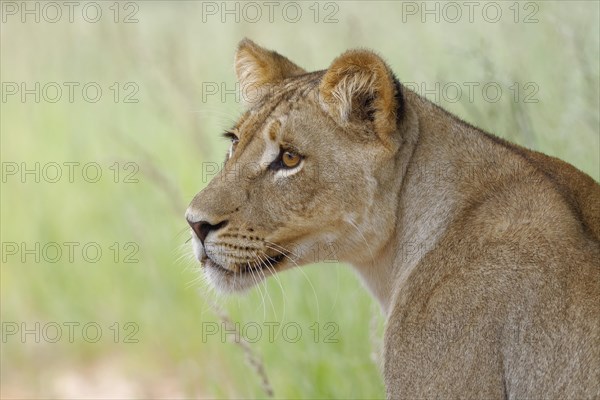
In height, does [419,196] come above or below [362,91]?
below

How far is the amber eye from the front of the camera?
448 centimetres

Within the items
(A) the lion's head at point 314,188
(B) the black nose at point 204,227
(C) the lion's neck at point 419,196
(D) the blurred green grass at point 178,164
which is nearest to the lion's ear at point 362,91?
(A) the lion's head at point 314,188

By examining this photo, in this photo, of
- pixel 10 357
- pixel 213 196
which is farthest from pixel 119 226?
pixel 213 196

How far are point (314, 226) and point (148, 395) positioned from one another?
11.6 ft

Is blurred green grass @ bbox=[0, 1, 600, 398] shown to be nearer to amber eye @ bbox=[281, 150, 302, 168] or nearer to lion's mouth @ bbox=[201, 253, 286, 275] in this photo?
lion's mouth @ bbox=[201, 253, 286, 275]

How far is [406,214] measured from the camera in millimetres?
4457

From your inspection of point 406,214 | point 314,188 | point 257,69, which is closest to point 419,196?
point 406,214

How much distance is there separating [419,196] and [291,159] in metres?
0.53

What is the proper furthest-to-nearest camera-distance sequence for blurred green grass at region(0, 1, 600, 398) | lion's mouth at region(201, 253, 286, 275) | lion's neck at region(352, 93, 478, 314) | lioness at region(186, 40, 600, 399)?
blurred green grass at region(0, 1, 600, 398)
lion's mouth at region(201, 253, 286, 275)
lion's neck at region(352, 93, 478, 314)
lioness at region(186, 40, 600, 399)

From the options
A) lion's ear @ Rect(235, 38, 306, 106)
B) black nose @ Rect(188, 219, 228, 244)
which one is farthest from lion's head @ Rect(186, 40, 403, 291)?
lion's ear @ Rect(235, 38, 306, 106)

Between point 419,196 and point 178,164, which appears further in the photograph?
point 178,164

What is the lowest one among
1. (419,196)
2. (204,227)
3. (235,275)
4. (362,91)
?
(235,275)

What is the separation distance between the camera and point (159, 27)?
11.7 meters

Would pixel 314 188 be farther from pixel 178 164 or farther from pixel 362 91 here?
pixel 178 164
